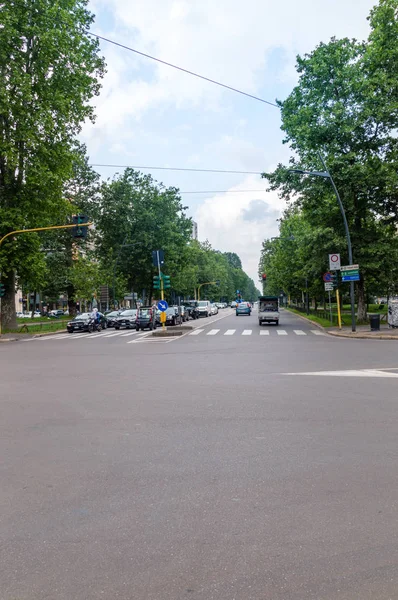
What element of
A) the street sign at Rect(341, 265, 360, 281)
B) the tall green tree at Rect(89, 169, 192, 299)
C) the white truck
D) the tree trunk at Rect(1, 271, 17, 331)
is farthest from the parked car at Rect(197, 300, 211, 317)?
the street sign at Rect(341, 265, 360, 281)

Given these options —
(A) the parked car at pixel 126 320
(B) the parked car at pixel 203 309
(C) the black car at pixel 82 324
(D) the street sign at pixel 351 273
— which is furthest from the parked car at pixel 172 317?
(B) the parked car at pixel 203 309

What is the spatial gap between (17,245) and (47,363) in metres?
19.2

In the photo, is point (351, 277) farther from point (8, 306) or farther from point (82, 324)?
point (8, 306)

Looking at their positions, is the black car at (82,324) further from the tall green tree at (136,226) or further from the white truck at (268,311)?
the tall green tree at (136,226)

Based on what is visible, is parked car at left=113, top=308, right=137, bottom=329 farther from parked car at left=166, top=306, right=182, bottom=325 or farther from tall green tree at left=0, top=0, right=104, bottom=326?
tall green tree at left=0, top=0, right=104, bottom=326

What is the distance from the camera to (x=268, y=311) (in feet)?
131

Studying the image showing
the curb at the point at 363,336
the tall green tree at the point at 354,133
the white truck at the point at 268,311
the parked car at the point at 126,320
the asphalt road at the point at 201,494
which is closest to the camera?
the asphalt road at the point at 201,494

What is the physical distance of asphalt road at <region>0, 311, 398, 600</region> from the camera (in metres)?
3.29

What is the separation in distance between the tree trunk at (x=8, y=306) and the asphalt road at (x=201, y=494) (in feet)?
88.3

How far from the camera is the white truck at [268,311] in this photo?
39.0 meters

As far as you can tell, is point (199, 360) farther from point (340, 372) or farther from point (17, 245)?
point (17, 245)

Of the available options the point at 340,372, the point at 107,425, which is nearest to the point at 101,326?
the point at 340,372

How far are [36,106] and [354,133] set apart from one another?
1980cm

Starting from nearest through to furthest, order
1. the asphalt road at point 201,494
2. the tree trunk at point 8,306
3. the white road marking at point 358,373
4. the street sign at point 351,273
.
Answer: the asphalt road at point 201,494
the white road marking at point 358,373
the street sign at point 351,273
the tree trunk at point 8,306
